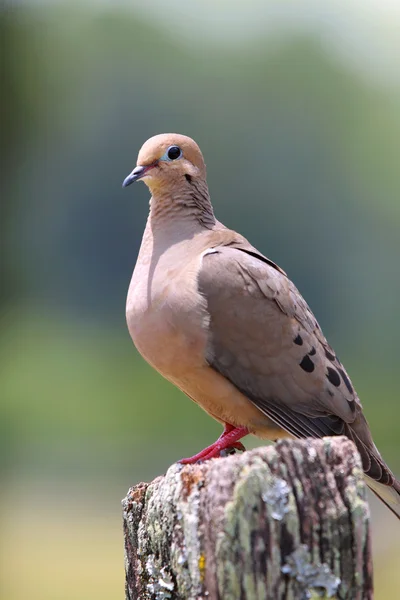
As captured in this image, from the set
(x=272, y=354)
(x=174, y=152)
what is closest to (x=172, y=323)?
(x=272, y=354)

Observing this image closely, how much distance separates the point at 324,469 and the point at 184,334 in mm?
1401

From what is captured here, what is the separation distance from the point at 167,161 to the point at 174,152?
0.15 feet

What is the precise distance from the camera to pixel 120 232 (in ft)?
41.5

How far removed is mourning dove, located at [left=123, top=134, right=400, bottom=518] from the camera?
3.50 m

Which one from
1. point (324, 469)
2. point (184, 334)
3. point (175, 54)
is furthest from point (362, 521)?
point (175, 54)

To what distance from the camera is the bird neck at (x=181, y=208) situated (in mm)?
3873

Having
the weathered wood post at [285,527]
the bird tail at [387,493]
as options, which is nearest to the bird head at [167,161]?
the bird tail at [387,493]

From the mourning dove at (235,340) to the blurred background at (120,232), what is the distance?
13.4 ft

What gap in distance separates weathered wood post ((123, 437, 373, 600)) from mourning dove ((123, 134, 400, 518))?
1324 mm

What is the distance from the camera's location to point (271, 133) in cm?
1677

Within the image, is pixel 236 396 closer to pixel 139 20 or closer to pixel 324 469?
pixel 324 469

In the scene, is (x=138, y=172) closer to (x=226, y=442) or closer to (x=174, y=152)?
(x=174, y=152)

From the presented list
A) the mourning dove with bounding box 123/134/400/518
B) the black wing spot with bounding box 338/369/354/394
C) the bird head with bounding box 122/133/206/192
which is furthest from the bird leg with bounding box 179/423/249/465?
the bird head with bounding box 122/133/206/192

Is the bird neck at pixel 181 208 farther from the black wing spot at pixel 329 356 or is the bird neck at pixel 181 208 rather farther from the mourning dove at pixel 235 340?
the black wing spot at pixel 329 356
